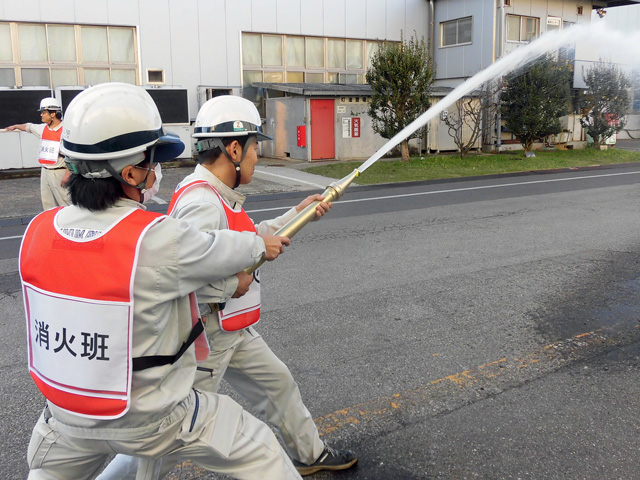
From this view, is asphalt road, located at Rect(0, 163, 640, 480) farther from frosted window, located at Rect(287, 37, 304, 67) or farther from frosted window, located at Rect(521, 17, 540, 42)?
frosted window, located at Rect(521, 17, 540, 42)

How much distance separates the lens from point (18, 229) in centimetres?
1070

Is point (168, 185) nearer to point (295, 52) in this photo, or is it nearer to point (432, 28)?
point (295, 52)

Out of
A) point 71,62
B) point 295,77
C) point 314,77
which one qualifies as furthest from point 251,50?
point 71,62

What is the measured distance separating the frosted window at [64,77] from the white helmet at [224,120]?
20.4 metres

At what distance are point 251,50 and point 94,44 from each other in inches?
229

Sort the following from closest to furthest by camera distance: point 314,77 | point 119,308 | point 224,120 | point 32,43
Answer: point 119,308 → point 224,120 → point 32,43 → point 314,77

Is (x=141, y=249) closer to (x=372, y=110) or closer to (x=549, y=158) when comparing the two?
(x=372, y=110)

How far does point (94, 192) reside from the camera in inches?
78.6

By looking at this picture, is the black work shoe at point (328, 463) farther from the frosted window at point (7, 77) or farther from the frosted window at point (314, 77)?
the frosted window at point (314, 77)

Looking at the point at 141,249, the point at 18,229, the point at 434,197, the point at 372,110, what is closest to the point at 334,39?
the point at 372,110

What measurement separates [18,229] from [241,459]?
32.4 ft

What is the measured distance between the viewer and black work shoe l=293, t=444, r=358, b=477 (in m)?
3.22

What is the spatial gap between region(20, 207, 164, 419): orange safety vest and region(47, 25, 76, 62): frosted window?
21359 mm

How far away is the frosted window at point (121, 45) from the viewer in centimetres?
2144
